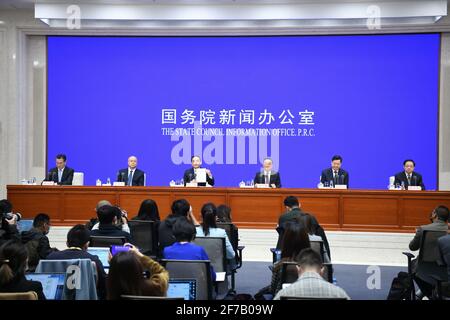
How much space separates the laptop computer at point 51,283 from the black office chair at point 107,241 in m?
1.29

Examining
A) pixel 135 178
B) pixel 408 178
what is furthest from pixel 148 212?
pixel 408 178

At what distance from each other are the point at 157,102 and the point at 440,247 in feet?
23.0

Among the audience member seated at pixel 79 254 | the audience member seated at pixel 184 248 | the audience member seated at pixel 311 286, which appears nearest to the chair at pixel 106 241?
the audience member seated at pixel 184 248

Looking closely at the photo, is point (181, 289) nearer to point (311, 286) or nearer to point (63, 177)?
point (311, 286)

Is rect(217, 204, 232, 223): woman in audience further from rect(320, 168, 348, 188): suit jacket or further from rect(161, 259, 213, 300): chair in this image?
rect(320, 168, 348, 188): suit jacket

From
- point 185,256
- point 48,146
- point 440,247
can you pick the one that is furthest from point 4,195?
point 440,247

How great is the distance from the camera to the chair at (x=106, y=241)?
5.12 meters

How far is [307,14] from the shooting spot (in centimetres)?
1034

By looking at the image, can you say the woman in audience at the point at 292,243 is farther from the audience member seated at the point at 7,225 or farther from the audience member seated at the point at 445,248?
the audience member seated at the point at 7,225

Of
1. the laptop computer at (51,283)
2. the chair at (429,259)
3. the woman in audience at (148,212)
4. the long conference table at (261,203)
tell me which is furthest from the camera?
the long conference table at (261,203)

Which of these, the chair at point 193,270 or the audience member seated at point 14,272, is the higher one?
the audience member seated at point 14,272

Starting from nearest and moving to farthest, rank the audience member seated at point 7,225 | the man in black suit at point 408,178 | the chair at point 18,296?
1. the chair at point 18,296
2. the audience member seated at point 7,225
3. the man in black suit at point 408,178

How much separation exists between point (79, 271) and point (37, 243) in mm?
872

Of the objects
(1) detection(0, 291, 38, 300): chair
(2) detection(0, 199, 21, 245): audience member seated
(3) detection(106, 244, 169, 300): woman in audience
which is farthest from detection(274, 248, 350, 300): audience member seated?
(2) detection(0, 199, 21, 245): audience member seated
